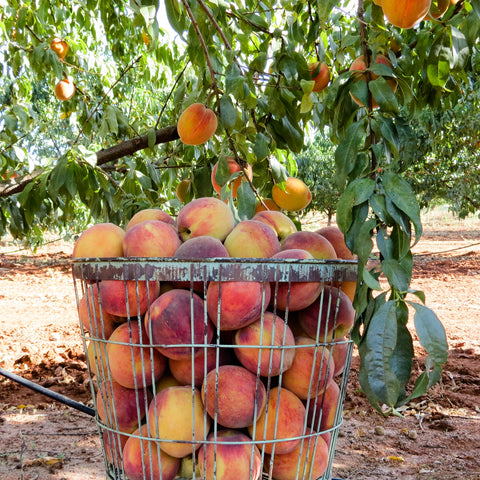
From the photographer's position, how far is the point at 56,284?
28.5 ft

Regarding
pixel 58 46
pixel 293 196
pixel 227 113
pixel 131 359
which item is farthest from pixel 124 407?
pixel 58 46

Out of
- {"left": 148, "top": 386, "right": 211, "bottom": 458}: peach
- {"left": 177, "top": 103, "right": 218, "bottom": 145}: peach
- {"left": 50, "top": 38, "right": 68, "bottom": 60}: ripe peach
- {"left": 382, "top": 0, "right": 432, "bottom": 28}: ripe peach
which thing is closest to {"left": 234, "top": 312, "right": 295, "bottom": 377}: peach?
{"left": 148, "top": 386, "right": 211, "bottom": 458}: peach

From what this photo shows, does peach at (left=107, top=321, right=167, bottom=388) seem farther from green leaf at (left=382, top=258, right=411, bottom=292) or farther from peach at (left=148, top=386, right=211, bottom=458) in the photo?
green leaf at (left=382, top=258, right=411, bottom=292)

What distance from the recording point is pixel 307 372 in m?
1.02

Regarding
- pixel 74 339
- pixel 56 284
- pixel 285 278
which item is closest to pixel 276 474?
pixel 285 278

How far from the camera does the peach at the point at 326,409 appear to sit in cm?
107

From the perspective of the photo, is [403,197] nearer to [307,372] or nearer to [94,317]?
[307,372]

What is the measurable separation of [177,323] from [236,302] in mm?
120

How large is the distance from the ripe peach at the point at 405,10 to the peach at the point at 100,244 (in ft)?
2.99

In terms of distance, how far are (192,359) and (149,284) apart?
0.57 ft

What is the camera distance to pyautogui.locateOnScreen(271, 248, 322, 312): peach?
996mm


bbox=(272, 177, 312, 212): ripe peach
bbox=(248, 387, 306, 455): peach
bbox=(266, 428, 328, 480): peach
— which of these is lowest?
bbox=(266, 428, 328, 480): peach

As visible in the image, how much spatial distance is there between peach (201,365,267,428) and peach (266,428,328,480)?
0.39ft

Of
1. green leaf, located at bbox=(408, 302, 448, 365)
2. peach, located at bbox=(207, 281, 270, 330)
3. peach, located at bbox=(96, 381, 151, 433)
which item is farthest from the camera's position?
peach, located at bbox=(96, 381, 151, 433)
